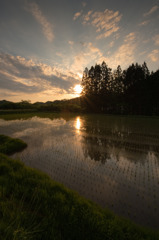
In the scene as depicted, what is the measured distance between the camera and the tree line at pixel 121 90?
45.2m

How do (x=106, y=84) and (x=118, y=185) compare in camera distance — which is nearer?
(x=118, y=185)

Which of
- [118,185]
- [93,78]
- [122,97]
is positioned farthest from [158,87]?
Result: [118,185]

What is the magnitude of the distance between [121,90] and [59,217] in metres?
57.7

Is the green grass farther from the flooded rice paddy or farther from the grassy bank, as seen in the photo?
the grassy bank

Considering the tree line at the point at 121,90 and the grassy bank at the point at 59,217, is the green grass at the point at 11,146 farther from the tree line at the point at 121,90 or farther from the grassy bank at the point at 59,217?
the tree line at the point at 121,90

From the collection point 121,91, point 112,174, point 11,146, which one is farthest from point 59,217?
point 121,91

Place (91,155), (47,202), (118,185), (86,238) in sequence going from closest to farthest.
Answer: (86,238), (47,202), (118,185), (91,155)

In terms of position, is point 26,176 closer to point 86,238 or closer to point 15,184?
point 15,184

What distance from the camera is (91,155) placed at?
910 cm

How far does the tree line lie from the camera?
148 ft

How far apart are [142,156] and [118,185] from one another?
4.84m

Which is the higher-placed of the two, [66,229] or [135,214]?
[66,229]

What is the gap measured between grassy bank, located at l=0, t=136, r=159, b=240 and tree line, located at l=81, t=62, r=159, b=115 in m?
49.3

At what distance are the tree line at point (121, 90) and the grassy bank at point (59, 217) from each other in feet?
162
